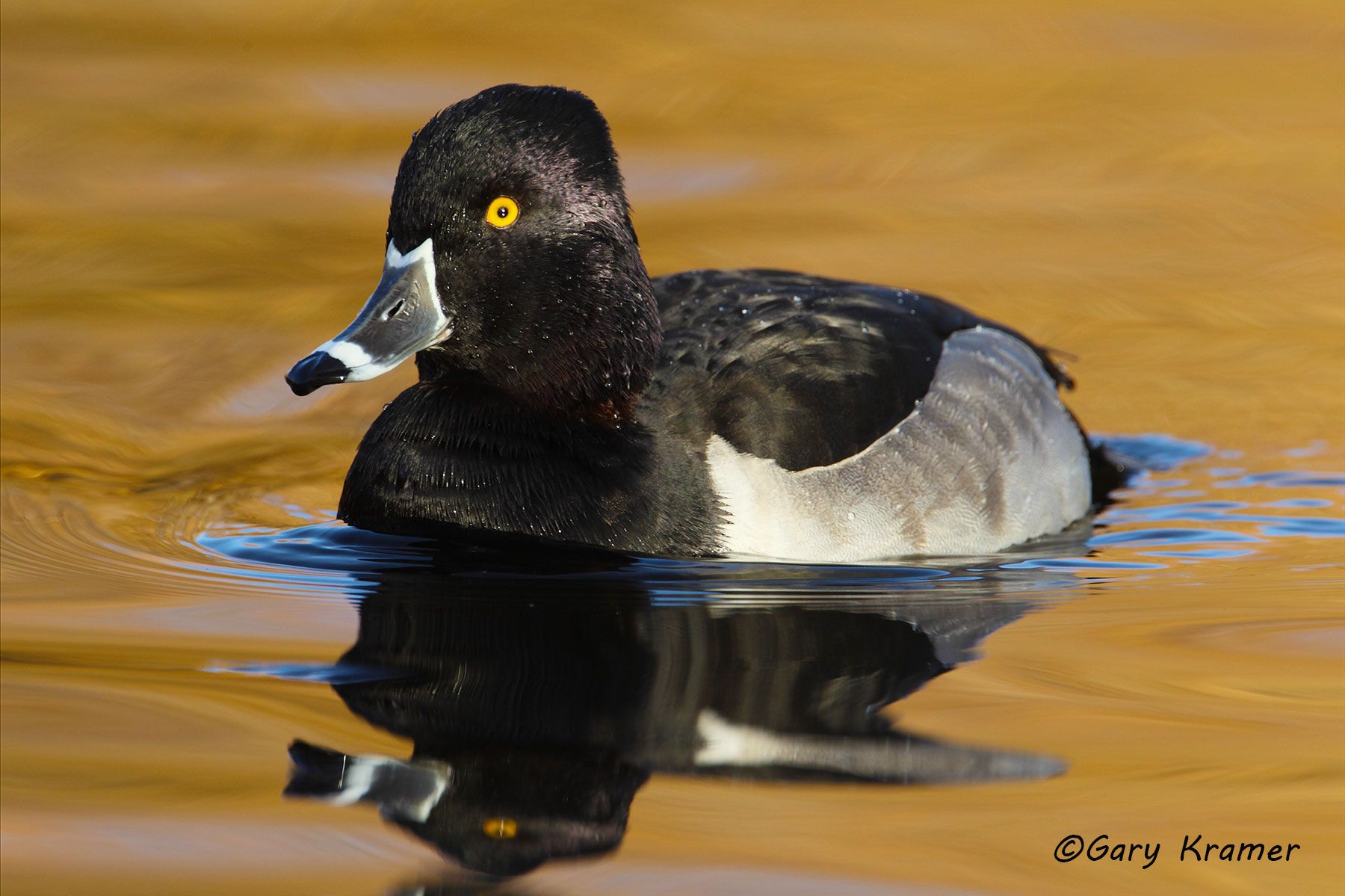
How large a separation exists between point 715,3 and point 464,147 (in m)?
7.43

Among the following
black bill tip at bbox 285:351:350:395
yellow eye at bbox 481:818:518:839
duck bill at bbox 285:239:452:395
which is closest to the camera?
yellow eye at bbox 481:818:518:839

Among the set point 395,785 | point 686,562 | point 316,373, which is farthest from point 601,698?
point 316,373

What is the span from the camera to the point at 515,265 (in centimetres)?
581

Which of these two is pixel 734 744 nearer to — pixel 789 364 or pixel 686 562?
pixel 686 562

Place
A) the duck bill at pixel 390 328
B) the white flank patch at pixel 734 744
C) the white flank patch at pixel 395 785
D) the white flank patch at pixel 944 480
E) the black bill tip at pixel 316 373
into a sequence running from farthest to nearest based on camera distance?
the white flank patch at pixel 944 480
the duck bill at pixel 390 328
the black bill tip at pixel 316 373
the white flank patch at pixel 734 744
the white flank patch at pixel 395 785

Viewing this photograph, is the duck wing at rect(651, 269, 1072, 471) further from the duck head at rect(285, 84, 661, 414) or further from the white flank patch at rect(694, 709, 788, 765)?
the white flank patch at rect(694, 709, 788, 765)

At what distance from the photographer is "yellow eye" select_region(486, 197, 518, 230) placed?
5773mm

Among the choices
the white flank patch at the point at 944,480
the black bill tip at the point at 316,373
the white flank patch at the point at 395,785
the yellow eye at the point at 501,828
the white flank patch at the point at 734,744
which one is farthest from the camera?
the white flank patch at the point at 944,480

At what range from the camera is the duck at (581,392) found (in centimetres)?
575

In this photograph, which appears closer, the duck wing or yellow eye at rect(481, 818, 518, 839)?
yellow eye at rect(481, 818, 518, 839)

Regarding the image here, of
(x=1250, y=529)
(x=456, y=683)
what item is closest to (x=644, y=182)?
(x=1250, y=529)

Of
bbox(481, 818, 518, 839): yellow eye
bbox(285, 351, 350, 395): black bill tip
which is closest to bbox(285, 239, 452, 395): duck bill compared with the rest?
bbox(285, 351, 350, 395): black bill tip

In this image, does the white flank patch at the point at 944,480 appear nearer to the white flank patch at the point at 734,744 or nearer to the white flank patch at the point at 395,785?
the white flank patch at the point at 734,744

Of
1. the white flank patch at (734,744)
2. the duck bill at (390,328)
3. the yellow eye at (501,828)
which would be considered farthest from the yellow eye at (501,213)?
the yellow eye at (501,828)
